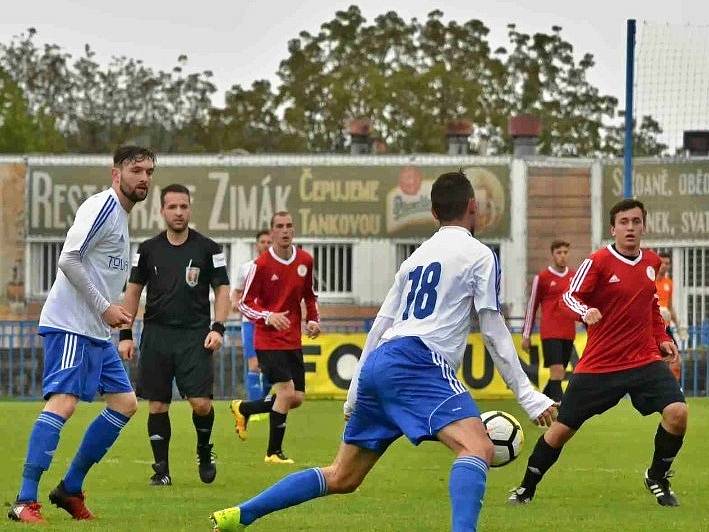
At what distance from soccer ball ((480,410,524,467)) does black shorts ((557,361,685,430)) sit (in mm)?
2459

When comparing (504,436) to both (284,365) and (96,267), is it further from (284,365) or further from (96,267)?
(284,365)

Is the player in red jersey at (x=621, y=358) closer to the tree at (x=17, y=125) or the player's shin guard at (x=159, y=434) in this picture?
the player's shin guard at (x=159, y=434)

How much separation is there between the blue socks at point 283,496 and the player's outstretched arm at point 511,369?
1.03 metres

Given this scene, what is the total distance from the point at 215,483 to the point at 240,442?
4510 mm

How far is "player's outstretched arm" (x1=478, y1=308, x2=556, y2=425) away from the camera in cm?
893

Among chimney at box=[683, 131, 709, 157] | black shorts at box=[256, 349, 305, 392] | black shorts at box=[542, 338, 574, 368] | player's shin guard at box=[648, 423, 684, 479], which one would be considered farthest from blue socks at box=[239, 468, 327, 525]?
chimney at box=[683, 131, 709, 157]

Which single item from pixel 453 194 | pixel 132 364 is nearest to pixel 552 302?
pixel 132 364

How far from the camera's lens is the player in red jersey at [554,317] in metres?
22.3

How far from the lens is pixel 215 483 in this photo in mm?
13758

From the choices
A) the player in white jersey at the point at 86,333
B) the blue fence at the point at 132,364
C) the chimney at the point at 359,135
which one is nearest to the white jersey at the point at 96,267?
the player in white jersey at the point at 86,333

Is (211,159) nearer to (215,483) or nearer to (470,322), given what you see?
(215,483)

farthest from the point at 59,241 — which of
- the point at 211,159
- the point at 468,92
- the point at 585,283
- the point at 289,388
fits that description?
the point at 585,283

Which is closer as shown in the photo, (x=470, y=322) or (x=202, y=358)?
(x=470, y=322)

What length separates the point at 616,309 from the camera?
1246 cm
